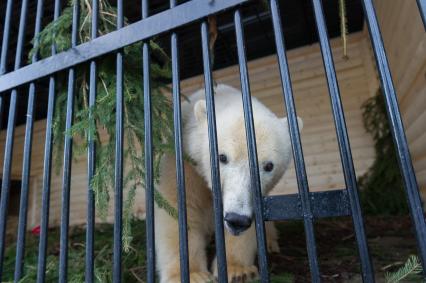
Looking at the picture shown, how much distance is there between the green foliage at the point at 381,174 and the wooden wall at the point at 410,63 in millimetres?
804

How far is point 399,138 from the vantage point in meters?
1.19

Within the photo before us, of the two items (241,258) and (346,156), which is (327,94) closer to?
(241,258)

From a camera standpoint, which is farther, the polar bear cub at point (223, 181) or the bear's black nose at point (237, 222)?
the polar bear cub at point (223, 181)

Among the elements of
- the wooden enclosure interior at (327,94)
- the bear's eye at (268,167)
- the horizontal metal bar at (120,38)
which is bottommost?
the bear's eye at (268,167)

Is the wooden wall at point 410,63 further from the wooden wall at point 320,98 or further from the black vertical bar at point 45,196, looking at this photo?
the black vertical bar at point 45,196

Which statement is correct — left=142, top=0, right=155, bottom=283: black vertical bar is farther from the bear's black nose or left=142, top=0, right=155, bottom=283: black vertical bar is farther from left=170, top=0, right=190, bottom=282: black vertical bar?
the bear's black nose

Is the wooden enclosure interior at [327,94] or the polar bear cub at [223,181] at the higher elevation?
the wooden enclosure interior at [327,94]

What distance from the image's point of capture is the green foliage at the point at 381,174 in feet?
17.9

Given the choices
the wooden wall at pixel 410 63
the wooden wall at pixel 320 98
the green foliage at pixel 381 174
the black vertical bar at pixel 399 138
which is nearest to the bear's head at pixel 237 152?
the black vertical bar at pixel 399 138

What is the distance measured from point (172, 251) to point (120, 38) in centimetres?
151

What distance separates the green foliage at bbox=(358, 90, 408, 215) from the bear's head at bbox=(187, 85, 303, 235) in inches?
131

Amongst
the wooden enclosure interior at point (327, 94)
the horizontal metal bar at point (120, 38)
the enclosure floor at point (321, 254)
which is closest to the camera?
the horizontal metal bar at point (120, 38)

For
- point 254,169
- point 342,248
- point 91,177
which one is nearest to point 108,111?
point 91,177

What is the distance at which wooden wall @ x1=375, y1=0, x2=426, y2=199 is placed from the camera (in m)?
3.84
